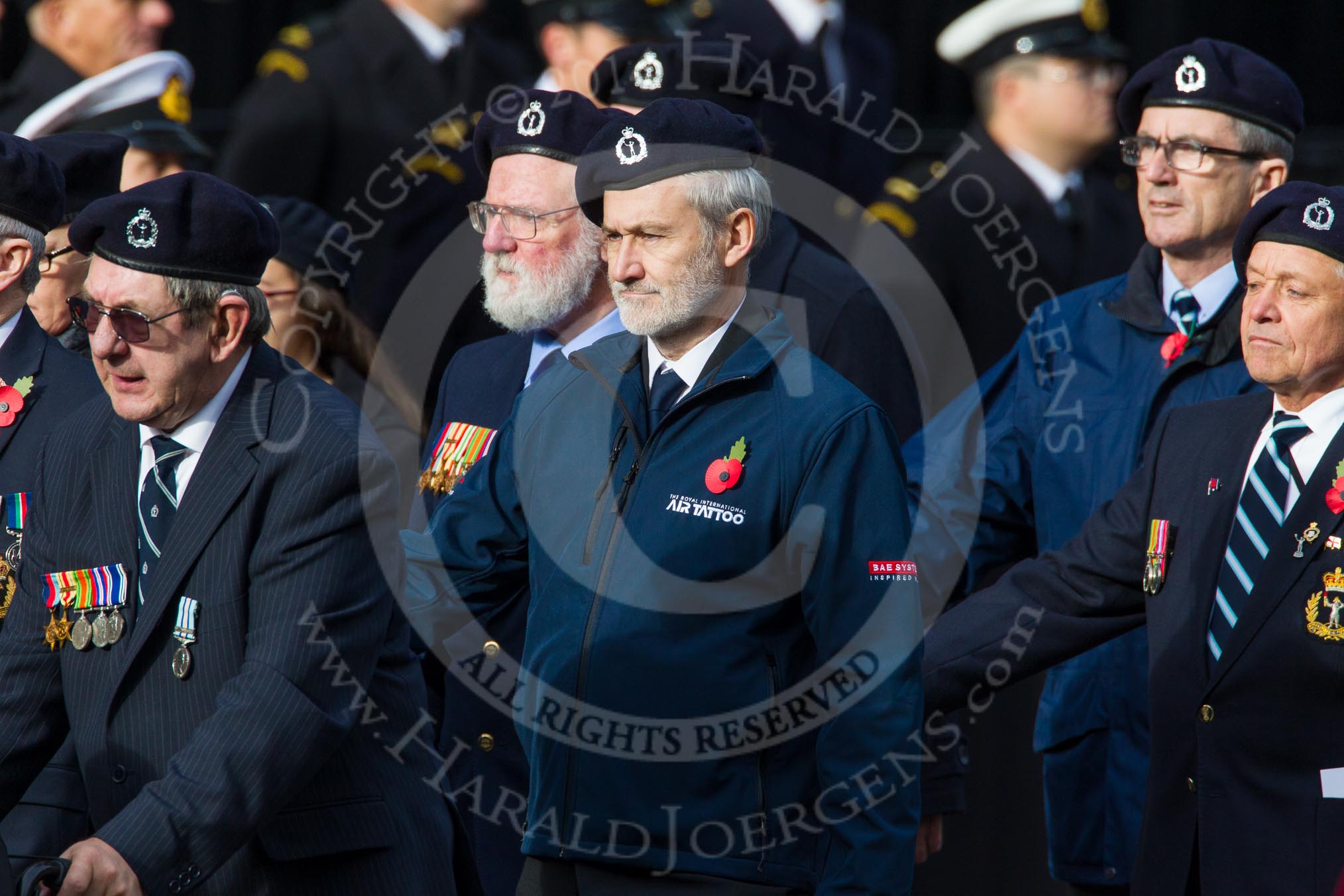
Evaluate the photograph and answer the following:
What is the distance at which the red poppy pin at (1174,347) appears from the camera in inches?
193

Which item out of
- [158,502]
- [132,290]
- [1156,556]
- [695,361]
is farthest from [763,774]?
[132,290]

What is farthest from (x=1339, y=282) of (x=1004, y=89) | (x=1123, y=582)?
(x=1004, y=89)

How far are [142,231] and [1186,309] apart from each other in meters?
2.51

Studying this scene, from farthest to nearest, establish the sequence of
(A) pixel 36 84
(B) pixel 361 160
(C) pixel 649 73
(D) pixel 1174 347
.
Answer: (A) pixel 36 84 → (B) pixel 361 160 → (C) pixel 649 73 → (D) pixel 1174 347

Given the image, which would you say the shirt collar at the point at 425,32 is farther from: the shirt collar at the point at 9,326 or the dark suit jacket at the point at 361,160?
the shirt collar at the point at 9,326

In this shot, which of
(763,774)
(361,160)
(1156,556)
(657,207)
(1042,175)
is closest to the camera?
(763,774)

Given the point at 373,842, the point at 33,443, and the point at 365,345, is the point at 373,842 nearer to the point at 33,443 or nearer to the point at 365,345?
the point at 33,443

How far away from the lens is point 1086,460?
5.00 m

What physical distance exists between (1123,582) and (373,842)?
167cm

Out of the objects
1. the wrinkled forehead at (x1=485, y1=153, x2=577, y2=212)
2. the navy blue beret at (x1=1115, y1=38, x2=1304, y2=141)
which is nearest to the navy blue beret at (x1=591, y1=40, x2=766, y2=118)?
the wrinkled forehead at (x1=485, y1=153, x2=577, y2=212)

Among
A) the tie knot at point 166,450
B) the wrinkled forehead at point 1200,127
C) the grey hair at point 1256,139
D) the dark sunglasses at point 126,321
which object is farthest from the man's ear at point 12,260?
the grey hair at point 1256,139

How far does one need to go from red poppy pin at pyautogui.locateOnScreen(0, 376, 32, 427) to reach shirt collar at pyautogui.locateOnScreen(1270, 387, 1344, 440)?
2.74m

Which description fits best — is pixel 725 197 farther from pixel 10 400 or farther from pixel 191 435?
pixel 10 400

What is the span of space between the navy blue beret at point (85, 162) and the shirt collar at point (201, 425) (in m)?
1.46
